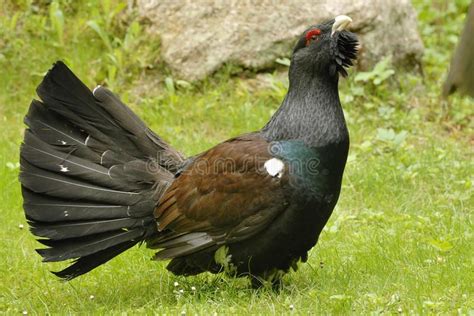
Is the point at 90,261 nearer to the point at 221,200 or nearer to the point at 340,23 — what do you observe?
the point at 221,200

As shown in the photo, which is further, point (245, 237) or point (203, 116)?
point (203, 116)

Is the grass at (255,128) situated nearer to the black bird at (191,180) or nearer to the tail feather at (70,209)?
the black bird at (191,180)

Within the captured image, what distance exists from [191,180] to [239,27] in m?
4.03

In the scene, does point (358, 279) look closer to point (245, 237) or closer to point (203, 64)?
point (245, 237)

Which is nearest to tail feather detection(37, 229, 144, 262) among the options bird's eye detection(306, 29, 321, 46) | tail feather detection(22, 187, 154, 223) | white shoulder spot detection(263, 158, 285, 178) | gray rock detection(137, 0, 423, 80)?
tail feather detection(22, 187, 154, 223)

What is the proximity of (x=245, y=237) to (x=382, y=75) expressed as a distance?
447 centimetres

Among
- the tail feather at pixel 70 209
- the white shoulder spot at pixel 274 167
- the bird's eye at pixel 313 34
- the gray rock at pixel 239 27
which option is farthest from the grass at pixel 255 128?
the bird's eye at pixel 313 34

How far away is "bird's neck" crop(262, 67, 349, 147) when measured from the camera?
5.60 metres

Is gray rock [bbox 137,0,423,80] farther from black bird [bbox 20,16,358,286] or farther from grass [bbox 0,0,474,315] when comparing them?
black bird [bbox 20,16,358,286]

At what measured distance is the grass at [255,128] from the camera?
570 centimetres

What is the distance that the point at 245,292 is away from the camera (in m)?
5.83

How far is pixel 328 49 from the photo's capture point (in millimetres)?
5777

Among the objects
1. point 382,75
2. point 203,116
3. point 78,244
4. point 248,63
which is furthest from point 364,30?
point 78,244

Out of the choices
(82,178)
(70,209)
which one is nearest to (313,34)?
(82,178)
